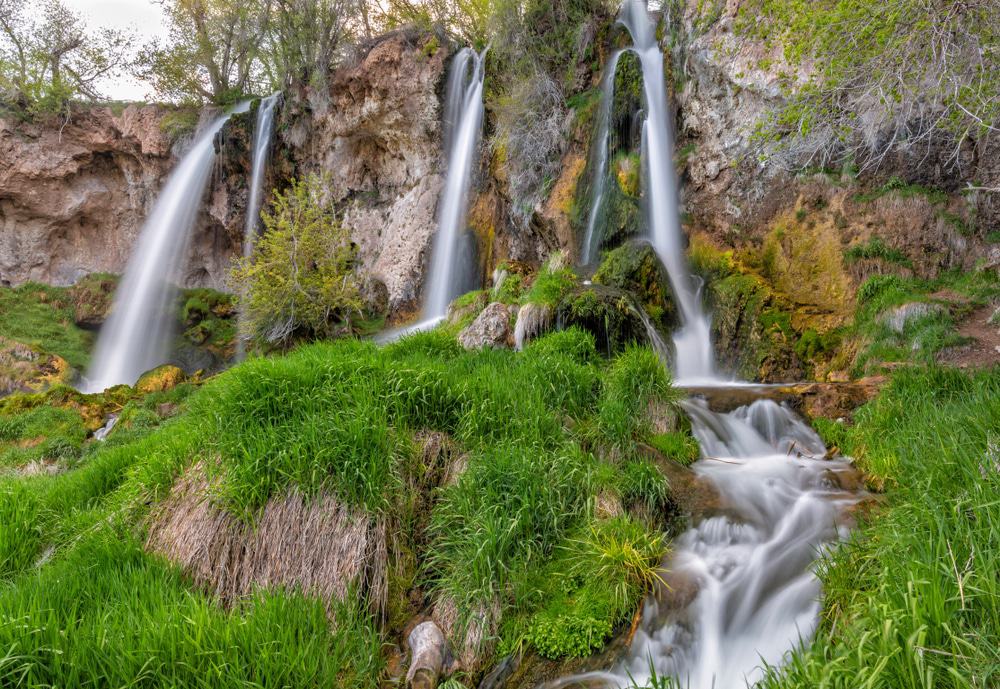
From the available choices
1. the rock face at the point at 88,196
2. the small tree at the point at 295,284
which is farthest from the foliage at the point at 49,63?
the small tree at the point at 295,284

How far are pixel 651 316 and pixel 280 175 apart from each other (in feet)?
57.6

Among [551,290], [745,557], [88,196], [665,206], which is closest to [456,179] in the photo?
[665,206]

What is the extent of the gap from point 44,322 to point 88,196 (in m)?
6.03

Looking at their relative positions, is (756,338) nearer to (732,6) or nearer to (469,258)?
(732,6)

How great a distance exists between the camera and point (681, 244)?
1091 cm

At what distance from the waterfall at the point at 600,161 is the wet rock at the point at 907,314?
5084 millimetres

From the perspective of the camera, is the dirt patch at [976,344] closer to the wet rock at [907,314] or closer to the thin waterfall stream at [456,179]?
the wet rock at [907,314]

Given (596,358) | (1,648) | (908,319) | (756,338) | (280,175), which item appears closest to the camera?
(1,648)

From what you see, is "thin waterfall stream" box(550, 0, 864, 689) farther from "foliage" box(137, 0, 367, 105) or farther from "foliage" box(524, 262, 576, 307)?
"foliage" box(137, 0, 367, 105)

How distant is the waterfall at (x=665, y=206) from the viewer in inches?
357

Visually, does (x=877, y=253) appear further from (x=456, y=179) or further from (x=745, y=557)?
(x=456, y=179)

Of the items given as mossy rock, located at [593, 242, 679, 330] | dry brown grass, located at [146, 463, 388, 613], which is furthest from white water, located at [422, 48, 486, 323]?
dry brown grass, located at [146, 463, 388, 613]

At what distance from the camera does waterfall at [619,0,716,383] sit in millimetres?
9078

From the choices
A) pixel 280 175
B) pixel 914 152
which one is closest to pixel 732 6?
pixel 914 152
